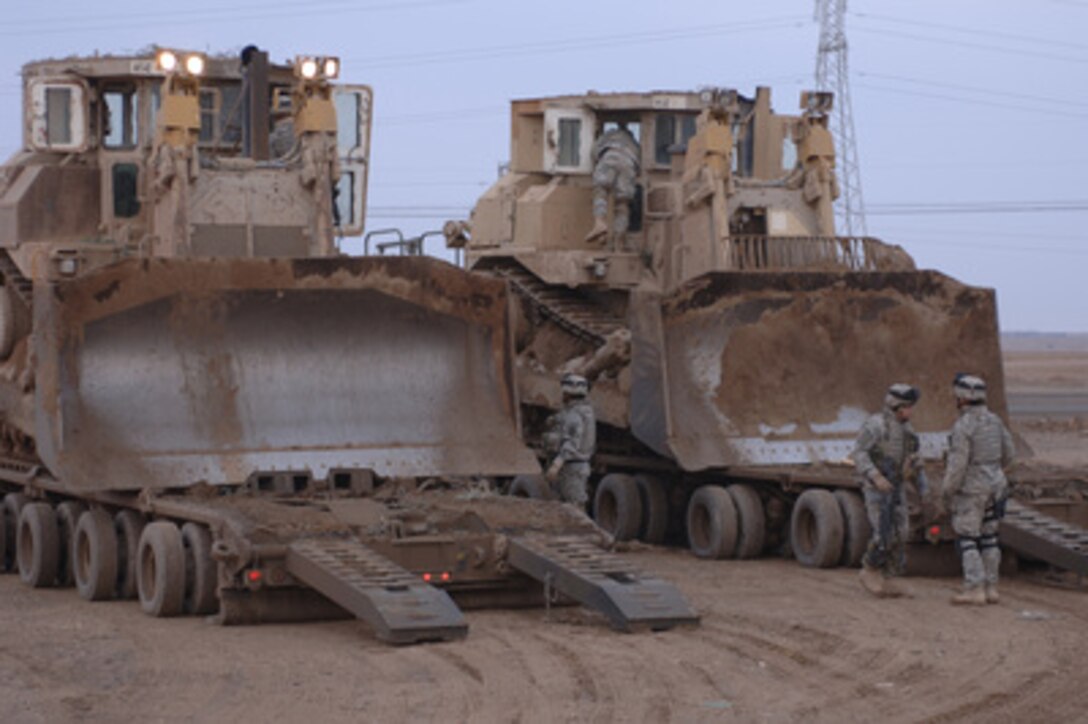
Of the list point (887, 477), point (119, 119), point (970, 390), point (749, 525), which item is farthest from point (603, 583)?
point (119, 119)

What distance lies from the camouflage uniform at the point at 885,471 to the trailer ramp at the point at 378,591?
10.8ft

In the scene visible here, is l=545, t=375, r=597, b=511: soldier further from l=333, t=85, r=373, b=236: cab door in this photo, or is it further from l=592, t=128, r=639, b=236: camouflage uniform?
l=592, t=128, r=639, b=236: camouflage uniform

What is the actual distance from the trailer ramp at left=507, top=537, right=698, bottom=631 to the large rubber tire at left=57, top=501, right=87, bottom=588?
3.42 m

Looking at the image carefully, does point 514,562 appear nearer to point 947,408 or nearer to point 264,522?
point 264,522

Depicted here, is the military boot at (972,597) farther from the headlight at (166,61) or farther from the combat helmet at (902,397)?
the headlight at (166,61)

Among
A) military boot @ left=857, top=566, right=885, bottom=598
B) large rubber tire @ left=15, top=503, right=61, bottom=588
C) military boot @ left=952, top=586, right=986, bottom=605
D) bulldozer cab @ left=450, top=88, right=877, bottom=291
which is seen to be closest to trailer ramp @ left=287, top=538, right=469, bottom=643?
large rubber tire @ left=15, top=503, right=61, bottom=588

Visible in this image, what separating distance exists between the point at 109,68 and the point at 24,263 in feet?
5.80

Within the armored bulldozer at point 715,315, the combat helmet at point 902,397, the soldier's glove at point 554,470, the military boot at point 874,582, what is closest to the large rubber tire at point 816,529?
the armored bulldozer at point 715,315

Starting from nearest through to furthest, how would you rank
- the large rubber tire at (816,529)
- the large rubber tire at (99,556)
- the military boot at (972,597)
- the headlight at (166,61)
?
the military boot at (972,597)
the large rubber tire at (99,556)
the headlight at (166,61)
the large rubber tire at (816,529)

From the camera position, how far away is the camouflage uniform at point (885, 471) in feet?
47.6

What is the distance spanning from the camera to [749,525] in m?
17.2

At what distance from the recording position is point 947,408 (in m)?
18.2

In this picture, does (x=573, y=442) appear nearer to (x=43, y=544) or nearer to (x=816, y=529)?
(x=816, y=529)

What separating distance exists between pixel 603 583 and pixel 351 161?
5.97 m
